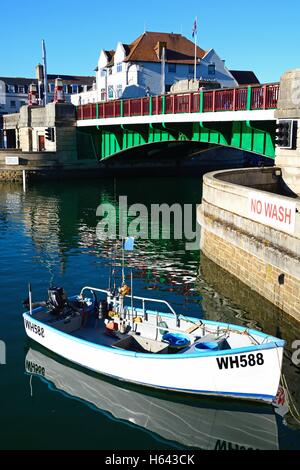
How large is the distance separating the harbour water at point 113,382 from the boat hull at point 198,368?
46 cm

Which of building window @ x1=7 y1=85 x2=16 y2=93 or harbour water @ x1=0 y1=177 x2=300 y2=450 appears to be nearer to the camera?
harbour water @ x1=0 y1=177 x2=300 y2=450

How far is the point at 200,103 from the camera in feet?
123

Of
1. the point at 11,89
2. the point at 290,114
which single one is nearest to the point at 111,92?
the point at 11,89

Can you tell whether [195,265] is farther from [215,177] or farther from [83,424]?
[83,424]

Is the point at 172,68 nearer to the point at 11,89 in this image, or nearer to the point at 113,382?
the point at 11,89

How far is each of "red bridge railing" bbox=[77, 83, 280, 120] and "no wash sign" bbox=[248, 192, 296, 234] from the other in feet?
37.2

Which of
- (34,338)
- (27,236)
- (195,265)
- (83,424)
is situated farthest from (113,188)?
(83,424)

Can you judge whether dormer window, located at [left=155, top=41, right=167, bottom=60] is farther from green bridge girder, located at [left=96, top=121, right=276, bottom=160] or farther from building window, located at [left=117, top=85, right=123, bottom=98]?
green bridge girder, located at [left=96, top=121, right=276, bottom=160]

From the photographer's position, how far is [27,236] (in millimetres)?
34625

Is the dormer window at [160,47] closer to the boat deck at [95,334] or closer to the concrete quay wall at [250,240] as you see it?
the concrete quay wall at [250,240]

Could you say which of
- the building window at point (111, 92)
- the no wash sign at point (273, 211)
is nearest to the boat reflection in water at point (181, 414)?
the no wash sign at point (273, 211)

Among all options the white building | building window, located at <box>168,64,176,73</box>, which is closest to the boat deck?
the white building

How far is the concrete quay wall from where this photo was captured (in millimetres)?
18031

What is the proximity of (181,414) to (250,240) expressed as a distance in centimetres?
931
